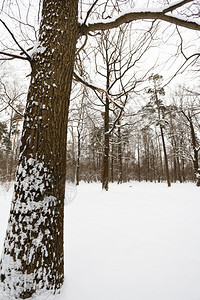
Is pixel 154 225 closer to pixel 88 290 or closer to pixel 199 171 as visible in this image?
pixel 88 290

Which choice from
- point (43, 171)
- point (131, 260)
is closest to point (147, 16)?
point (43, 171)

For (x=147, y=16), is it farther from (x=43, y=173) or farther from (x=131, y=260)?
(x=131, y=260)

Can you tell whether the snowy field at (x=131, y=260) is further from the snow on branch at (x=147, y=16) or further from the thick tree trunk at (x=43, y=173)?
the snow on branch at (x=147, y=16)

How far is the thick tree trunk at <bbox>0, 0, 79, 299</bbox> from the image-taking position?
1064 millimetres

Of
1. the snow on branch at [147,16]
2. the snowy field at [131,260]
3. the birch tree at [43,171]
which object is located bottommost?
the snowy field at [131,260]

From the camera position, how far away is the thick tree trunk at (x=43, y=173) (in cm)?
106

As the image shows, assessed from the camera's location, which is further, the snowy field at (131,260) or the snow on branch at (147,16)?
the snow on branch at (147,16)

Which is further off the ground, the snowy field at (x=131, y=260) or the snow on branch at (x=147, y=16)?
the snow on branch at (x=147, y=16)

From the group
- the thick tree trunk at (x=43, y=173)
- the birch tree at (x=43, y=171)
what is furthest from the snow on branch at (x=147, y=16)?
the thick tree trunk at (x=43, y=173)

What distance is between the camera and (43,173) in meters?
1.17

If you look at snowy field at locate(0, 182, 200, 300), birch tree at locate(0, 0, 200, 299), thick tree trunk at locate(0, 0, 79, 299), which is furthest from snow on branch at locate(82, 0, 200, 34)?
snowy field at locate(0, 182, 200, 300)

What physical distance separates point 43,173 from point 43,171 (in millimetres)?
17

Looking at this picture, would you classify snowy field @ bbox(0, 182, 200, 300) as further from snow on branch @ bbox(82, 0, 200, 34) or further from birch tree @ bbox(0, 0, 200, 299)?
snow on branch @ bbox(82, 0, 200, 34)

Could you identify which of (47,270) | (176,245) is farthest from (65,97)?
(176,245)
